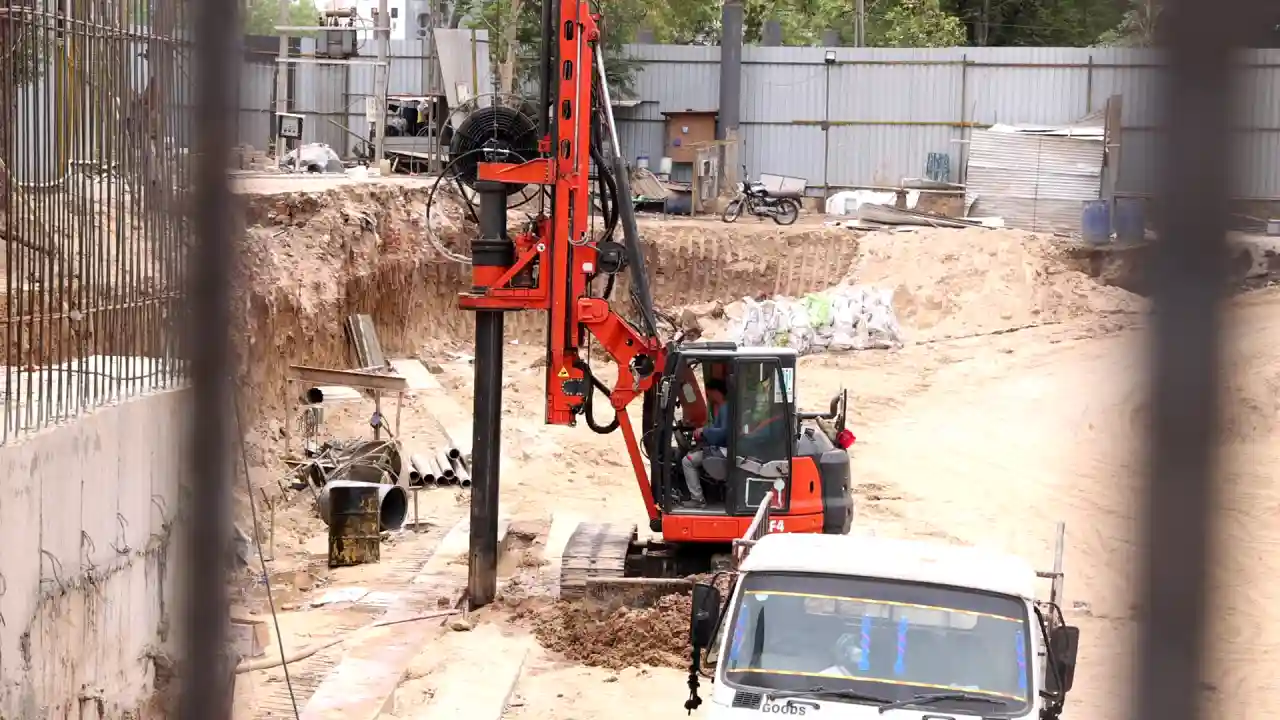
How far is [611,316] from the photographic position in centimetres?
1073

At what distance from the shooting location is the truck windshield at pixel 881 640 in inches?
235

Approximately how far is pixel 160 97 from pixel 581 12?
3.36 meters

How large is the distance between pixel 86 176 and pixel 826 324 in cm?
1708

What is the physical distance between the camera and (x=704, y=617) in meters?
6.65

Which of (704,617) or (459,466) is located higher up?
(704,617)

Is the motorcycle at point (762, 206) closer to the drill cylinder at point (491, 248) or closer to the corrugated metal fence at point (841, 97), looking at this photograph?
the corrugated metal fence at point (841, 97)

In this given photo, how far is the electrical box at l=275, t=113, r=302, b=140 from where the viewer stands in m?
24.1

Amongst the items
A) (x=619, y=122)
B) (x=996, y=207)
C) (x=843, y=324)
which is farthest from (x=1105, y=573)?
(x=619, y=122)

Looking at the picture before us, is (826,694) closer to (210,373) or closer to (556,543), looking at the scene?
(210,373)

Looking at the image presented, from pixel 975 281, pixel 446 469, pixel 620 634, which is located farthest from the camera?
pixel 975 281

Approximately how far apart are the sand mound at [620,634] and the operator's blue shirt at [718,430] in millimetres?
1186

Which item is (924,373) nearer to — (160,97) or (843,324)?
(843,324)

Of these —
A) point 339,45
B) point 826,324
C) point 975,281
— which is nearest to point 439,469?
point 826,324

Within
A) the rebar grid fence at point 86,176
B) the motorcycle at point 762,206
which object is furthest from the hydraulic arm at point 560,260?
the motorcycle at point 762,206
